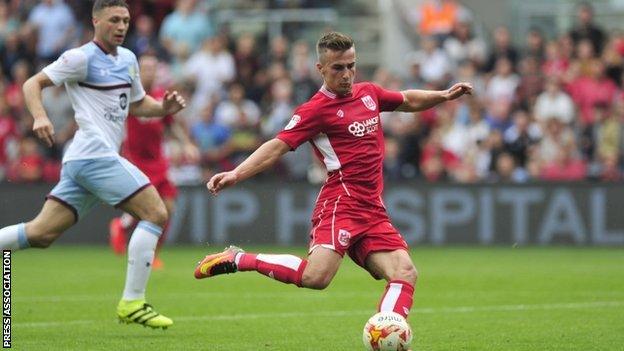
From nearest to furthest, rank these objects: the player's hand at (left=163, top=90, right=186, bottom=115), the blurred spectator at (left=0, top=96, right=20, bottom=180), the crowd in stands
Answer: the player's hand at (left=163, top=90, right=186, bottom=115) < the crowd in stands < the blurred spectator at (left=0, top=96, right=20, bottom=180)

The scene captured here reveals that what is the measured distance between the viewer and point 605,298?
13.0m

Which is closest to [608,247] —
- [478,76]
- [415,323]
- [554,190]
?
[554,190]

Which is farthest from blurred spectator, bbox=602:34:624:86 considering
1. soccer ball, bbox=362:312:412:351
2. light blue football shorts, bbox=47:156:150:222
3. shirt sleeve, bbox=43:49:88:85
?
soccer ball, bbox=362:312:412:351

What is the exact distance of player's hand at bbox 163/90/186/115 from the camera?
11024 millimetres

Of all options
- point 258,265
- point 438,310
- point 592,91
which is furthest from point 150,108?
point 592,91

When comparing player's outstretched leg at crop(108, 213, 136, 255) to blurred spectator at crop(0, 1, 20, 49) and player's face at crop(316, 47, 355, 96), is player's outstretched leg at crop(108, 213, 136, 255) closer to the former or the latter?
blurred spectator at crop(0, 1, 20, 49)

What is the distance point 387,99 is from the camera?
9664 millimetres

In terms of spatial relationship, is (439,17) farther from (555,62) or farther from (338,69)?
(338,69)

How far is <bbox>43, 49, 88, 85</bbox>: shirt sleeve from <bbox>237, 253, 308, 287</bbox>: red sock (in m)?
2.30

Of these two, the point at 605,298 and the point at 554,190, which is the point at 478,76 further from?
the point at 605,298

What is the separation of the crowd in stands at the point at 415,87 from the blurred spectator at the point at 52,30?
3 cm

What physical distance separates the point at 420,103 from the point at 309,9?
1503cm

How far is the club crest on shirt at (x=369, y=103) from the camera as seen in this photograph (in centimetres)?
935

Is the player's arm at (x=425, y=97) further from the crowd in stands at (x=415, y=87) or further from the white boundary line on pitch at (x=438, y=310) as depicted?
the crowd in stands at (x=415, y=87)
